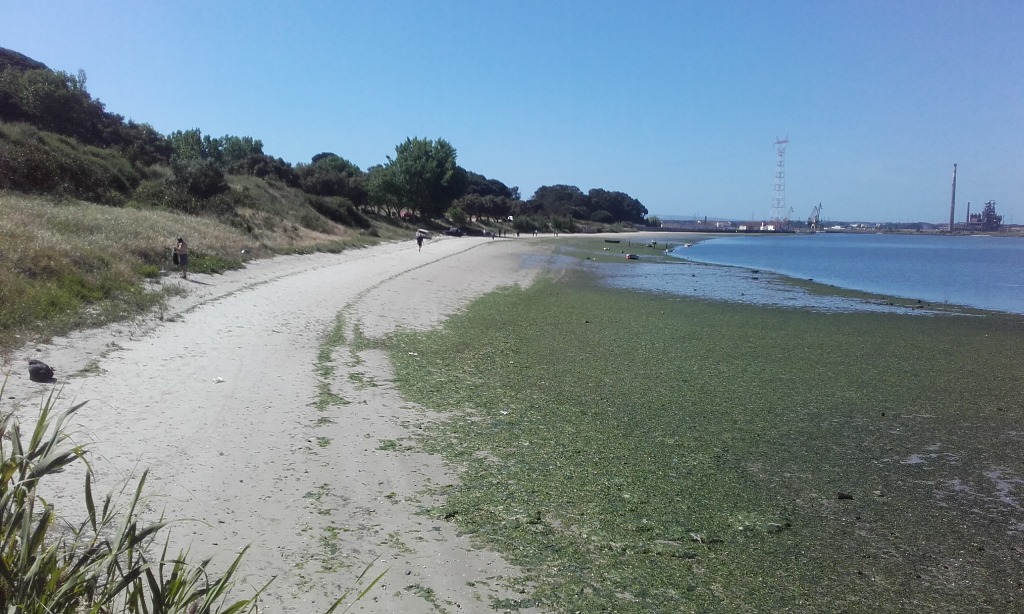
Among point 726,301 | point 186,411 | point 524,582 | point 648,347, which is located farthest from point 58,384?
point 726,301

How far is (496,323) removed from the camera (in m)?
17.1

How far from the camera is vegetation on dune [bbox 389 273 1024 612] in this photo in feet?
16.9

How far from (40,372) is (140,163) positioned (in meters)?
29.0

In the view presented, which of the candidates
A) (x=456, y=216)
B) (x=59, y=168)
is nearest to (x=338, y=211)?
(x=59, y=168)

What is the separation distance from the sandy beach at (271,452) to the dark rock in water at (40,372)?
9 centimetres

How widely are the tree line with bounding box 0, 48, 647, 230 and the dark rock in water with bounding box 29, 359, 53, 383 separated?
689 inches

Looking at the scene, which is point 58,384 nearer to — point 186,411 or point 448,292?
point 186,411

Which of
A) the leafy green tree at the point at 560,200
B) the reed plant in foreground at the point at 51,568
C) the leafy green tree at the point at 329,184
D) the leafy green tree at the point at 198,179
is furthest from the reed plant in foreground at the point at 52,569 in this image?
the leafy green tree at the point at 560,200

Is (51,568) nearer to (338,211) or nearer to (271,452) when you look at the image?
(271,452)

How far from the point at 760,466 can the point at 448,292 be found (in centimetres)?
1606

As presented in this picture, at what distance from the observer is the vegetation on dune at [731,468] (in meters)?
5.15

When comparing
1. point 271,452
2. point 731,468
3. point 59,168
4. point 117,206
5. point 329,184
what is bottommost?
point 731,468

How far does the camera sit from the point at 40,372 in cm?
797

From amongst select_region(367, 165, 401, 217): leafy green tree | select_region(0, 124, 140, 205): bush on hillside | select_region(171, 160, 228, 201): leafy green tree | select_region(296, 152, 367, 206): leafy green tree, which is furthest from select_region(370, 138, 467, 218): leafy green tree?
select_region(0, 124, 140, 205): bush on hillside
